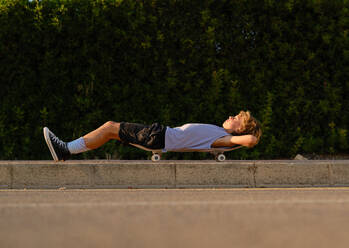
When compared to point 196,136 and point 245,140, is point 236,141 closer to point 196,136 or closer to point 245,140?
point 245,140

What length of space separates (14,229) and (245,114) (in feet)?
12.6

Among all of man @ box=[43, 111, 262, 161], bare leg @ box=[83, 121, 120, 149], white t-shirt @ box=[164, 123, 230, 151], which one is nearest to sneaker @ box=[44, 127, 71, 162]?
man @ box=[43, 111, 262, 161]

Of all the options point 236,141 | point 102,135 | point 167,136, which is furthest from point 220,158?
point 102,135

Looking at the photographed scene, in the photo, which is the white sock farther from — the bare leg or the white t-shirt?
the white t-shirt

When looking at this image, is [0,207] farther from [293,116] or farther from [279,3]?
[279,3]

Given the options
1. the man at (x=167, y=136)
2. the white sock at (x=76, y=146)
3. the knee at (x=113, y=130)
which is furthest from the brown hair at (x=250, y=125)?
the white sock at (x=76, y=146)

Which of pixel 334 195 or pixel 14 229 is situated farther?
pixel 334 195

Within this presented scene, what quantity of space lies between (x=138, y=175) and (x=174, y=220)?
2682 millimetres

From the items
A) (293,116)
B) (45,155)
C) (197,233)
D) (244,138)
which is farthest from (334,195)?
(45,155)

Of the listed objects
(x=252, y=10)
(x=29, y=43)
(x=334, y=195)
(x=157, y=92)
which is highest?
(x=252, y=10)

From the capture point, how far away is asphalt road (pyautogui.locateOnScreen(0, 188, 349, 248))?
3346mm

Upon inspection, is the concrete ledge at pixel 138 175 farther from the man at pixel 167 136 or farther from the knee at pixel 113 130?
the knee at pixel 113 130

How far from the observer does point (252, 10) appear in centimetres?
870

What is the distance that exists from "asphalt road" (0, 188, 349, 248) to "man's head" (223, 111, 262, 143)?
1.24 m
